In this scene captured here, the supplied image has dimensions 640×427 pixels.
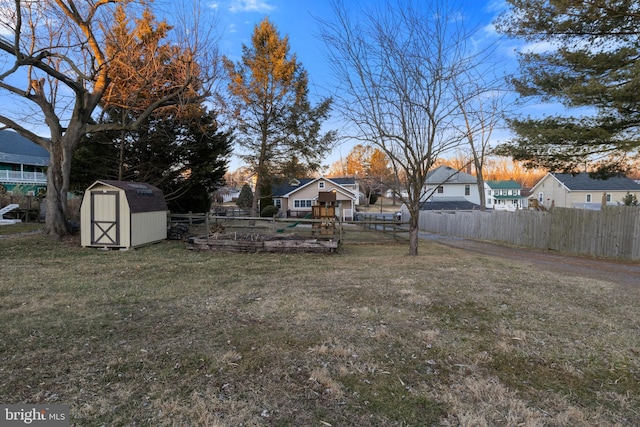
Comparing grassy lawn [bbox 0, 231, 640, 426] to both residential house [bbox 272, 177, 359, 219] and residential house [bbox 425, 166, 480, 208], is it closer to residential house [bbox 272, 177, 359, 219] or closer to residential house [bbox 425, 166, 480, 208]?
residential house [bbox 272, 177, 359, 219]

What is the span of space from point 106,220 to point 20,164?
31.3 m

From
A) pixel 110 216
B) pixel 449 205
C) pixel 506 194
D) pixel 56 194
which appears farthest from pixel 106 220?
pixel 506 194

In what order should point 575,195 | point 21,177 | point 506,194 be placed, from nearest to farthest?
point 21,177 → point 575,195 → point 506,194

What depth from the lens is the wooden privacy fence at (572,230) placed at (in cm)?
1095

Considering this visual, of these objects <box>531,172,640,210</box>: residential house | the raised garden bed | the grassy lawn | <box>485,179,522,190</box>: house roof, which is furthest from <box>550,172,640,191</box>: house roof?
the grassy lawn

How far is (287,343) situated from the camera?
3.69 metres

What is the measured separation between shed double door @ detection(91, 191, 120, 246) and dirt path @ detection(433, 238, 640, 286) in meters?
Result: 12.2

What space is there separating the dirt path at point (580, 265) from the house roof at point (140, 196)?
467 inches

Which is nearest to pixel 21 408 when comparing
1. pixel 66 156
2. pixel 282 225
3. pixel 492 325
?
pixel 492 325

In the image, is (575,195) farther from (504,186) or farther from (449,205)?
(504,186)

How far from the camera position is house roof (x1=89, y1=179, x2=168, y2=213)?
35.2 ft

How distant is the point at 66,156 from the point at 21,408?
12317mm

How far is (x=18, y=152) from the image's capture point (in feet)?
107

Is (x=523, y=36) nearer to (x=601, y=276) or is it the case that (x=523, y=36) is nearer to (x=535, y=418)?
(x=601, y=276)
